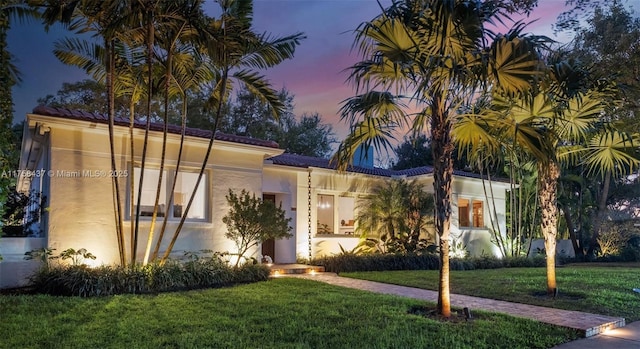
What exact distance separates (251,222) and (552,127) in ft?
23.9

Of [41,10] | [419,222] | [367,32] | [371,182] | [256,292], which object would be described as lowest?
[256,292]

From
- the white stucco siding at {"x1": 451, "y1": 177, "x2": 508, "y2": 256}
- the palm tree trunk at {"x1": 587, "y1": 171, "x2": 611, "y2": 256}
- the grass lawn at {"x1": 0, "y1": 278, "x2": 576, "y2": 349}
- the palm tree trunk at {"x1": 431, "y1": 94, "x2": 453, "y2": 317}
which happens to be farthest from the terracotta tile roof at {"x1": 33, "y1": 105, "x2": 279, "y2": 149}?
the palm tree trunk at {"x1": 587, "y1": 171, "x2": 611, "y2": 256}

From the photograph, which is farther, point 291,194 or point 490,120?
point 291,194

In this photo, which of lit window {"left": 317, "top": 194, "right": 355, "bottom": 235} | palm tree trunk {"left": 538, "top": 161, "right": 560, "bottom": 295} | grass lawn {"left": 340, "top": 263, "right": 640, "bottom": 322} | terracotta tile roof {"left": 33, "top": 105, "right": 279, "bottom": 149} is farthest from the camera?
lit window {"left": 317, "top": 194, "right": 355, "bottom": 235}

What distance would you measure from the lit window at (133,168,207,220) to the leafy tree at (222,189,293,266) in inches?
29.7

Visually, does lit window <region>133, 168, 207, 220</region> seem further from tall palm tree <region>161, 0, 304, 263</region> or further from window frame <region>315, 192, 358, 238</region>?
window frame <region>315, 192, 358, 238</region>

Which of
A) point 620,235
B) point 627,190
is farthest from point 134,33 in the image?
point 627,190

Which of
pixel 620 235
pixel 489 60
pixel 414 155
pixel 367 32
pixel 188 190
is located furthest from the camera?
pixel 414 155

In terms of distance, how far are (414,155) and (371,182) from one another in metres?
14.8

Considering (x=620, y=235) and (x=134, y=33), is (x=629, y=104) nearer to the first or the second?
(x=134, y=33)

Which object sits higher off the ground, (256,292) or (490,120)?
(490,120)

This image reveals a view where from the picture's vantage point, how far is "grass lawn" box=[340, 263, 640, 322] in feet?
28.1

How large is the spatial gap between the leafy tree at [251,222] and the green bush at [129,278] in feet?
4.49

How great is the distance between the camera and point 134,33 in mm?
9836
